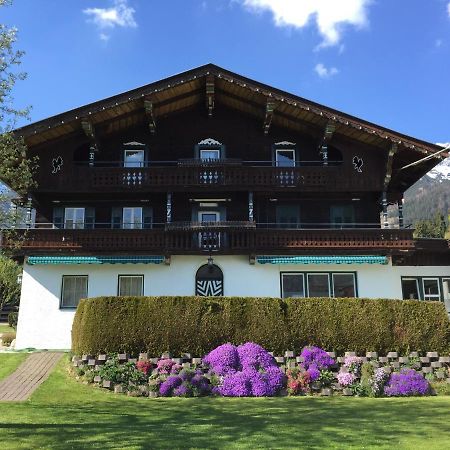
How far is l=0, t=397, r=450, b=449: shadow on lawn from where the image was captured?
391 inches

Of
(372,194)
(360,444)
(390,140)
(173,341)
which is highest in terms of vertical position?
(390,140)

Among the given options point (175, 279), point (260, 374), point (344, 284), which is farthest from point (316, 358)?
point (175, 279)

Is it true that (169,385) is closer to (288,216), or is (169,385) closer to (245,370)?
(245,370)

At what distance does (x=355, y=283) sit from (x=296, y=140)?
336 inches

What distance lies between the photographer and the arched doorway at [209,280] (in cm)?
2642

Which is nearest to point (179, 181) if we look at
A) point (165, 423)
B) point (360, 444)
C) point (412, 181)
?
point (412, 181)

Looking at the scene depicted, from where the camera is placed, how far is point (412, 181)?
30.7 meters

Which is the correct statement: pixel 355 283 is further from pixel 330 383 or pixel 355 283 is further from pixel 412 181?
pixel 330 383

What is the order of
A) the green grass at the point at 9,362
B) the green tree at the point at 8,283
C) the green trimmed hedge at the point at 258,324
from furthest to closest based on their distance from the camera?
the green tree at the point at 8,283 → the green grass at the point at 9,362 → the green trimmed hedge at the point at 258,324

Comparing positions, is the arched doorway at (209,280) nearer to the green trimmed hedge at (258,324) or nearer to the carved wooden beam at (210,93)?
the green trimmed hedge at (258,324)

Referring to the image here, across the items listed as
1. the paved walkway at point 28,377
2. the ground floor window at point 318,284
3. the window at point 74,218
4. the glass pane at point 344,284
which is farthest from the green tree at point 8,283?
the glass pane at point 344,284

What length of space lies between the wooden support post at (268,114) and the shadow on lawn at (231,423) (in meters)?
16.3

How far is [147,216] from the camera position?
28.7 meters

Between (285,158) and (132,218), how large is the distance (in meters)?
8.94
